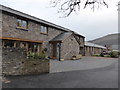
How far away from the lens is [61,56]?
1558cm

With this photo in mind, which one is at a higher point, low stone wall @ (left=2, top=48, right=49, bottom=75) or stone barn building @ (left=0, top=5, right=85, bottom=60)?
stone barn building @ (left=0, top=5, right=85, bottom=60)

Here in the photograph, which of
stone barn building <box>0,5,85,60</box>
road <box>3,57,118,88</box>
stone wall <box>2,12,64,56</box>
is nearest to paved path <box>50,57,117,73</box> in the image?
road <box>3,57,118,88</box>

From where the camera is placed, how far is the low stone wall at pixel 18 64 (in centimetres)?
643

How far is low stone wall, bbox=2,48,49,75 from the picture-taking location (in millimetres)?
6434

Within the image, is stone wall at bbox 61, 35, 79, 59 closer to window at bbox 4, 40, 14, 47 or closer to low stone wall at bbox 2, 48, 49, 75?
window at bbox 4, 40, 14, 47

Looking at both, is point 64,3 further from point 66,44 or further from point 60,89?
point 66,44

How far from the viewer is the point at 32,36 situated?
46.1ft

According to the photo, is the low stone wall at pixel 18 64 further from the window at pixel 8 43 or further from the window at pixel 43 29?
the window at pixel 43 29

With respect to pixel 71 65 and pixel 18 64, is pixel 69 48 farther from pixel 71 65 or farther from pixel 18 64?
pixel 18 64

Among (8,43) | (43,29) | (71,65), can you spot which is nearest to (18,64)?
(8,43)

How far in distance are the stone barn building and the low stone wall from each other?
3.02m

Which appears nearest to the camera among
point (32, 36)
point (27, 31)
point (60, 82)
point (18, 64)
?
point (60, 82)

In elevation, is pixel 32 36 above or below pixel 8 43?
above

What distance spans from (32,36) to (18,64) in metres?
7.71
